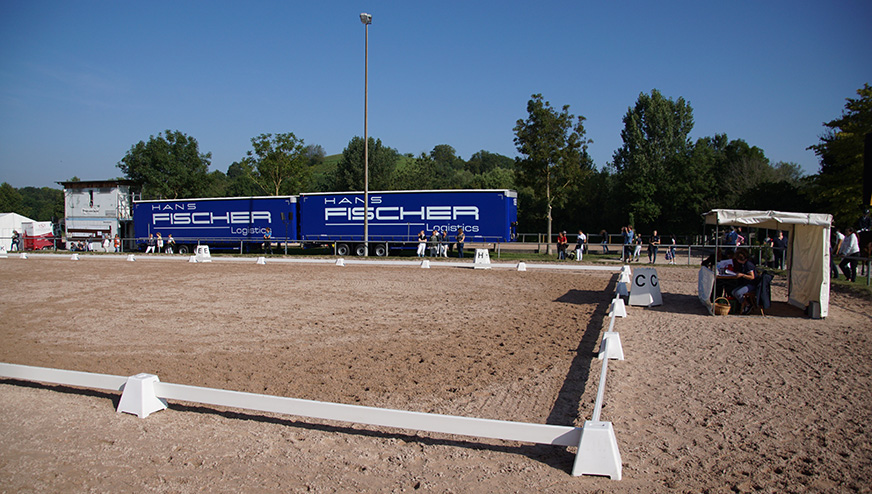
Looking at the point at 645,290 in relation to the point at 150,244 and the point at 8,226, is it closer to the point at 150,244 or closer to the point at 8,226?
the point at 150,244

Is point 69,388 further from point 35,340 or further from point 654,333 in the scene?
point 654,333

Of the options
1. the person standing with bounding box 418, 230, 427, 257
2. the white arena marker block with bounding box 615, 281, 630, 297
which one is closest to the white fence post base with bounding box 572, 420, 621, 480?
the white arena marker block with bounding box 615, 281, 630, 297

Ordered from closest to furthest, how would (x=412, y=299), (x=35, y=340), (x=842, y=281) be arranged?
(x=35, y=340), (x=412, y=299), (x=842, y=281)

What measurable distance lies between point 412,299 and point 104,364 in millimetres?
7052

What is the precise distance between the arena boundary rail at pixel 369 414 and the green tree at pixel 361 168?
57.6 meters

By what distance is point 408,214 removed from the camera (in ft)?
95.7

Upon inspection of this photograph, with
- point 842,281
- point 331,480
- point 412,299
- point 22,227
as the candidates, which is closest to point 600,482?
point 331,480

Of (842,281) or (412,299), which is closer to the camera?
(412,299)

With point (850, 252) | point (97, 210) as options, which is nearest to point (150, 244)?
point (97, 210)

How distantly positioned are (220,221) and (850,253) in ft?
107

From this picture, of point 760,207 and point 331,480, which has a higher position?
point 760,207

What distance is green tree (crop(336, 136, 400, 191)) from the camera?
208 ft

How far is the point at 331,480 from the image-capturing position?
3836mm

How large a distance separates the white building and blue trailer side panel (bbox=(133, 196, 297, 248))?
18.5 feet
